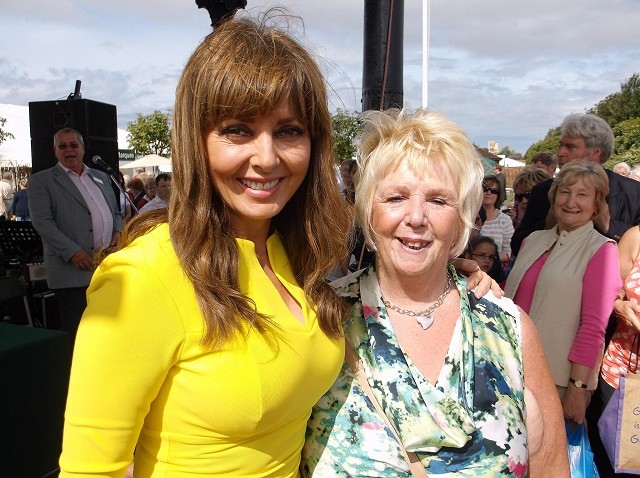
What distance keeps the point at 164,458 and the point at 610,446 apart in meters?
2.24

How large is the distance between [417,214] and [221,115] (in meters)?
0.65

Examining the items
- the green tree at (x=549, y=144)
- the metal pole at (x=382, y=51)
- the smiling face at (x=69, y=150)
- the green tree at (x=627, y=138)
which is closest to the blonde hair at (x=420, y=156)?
the metal pole at (x=382, y=51)

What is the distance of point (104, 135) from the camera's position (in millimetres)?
7387

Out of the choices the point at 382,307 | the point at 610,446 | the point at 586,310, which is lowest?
the point at 610,446

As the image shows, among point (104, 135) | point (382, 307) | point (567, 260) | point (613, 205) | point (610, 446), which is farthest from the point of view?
point (104, 135)

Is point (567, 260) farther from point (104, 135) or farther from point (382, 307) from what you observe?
point (104, 135)

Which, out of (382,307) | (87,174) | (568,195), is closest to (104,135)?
(87,174)

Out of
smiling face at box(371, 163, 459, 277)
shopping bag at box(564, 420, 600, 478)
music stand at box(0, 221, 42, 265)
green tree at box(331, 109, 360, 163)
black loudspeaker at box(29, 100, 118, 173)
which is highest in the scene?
black loudspeaker at box(29, 100, 118, 173)

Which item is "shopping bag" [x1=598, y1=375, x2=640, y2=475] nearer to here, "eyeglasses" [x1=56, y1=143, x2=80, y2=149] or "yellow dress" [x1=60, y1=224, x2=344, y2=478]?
"yellow dress" [x1=60, y1=224, x2=344, y2=478]

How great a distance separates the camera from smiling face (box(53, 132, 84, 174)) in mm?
4848

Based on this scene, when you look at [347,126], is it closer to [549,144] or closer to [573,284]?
[573,284]

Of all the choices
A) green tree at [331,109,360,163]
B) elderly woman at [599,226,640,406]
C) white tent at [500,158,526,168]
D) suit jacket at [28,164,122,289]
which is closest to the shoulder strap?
green tree at [331,109,360,163]

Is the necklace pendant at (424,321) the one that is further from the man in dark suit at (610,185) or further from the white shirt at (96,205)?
the white shirt at (96,205)

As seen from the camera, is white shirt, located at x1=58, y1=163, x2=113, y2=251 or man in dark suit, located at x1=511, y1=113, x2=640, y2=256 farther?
white shirt, located at x1=58, y1=163, x2=113, y2=251
